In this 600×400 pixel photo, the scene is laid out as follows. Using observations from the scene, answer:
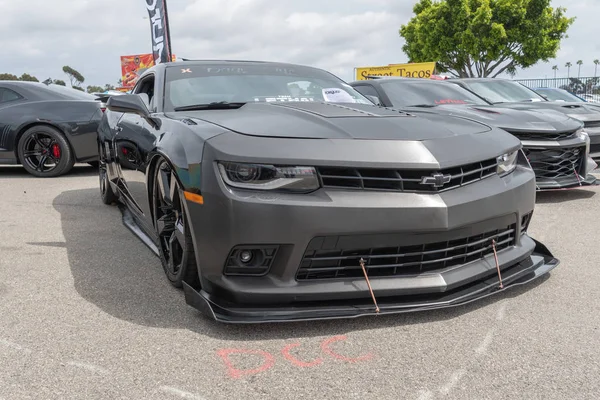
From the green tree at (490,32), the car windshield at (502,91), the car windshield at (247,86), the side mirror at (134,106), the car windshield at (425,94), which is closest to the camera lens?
the side mirror at (134,106)

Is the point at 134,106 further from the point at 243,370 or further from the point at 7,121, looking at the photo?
the point at 7,121

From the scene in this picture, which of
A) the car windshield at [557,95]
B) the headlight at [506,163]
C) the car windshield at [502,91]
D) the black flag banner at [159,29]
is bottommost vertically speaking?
the headlight at [506,163]

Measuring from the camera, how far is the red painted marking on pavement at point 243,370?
2145 millimetres

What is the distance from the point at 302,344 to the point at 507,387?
81 centimetres

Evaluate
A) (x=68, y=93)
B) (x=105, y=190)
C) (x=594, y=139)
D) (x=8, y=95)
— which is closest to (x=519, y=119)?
(x=594, y=139)

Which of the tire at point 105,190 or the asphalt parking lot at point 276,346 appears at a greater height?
the tire at point 105,190

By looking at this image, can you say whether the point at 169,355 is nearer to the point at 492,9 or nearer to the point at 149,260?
the point at 149,260

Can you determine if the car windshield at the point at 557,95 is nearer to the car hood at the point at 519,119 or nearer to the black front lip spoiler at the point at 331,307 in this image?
the car hood at the point at 519,119

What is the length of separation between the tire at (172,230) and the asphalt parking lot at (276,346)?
14 centimetres

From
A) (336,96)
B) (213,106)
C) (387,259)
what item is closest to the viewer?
(387,259)

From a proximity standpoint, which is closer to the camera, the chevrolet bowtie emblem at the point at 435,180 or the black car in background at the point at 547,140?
the chevrolet bowtie emblem at the point at 435,180

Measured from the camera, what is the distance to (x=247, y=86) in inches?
145

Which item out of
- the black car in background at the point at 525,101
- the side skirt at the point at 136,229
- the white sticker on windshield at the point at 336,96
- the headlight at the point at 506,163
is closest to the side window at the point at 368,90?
the black car in background at the point at 525,101

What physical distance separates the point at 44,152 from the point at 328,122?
20.6 ft
